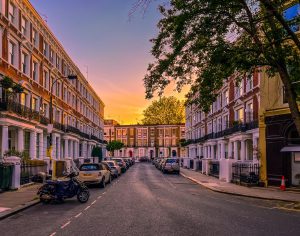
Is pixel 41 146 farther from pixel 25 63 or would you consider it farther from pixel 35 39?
pixel 35 39

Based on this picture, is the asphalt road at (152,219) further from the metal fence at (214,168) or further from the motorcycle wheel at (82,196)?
the metal fence at (214,168)

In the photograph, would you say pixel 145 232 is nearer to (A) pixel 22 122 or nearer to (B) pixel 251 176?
(B) pixel 251 176

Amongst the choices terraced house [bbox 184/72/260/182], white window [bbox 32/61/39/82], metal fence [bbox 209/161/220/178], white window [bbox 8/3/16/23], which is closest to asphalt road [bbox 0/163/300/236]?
terraced house [bbox 184/72/260/182]

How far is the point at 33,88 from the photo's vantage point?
33.0m

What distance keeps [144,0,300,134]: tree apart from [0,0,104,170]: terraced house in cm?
940

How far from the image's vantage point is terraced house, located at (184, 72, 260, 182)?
29.3m

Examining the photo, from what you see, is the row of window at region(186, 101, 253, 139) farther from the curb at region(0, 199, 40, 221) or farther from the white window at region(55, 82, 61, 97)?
the curb at region(0, 199, 40, 221)

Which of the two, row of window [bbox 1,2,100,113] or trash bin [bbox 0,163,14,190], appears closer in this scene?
trash bin [bbox 0,163,14,190]

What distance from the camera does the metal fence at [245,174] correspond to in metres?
25.0

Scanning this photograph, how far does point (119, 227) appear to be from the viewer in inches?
392

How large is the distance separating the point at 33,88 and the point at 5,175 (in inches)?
594

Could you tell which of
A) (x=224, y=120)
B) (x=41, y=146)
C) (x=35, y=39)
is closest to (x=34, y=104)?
(x=41, y=146)

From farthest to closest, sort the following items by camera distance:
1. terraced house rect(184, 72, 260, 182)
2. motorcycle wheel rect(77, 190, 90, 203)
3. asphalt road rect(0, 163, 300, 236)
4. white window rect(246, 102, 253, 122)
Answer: white window rect(246, 102, 253, 122) → terraced house rect(184, 72, 260, 182) → motorcycle wheel rect(77, 190, 90, 203) → asphalt road rect(0, 163, 300, 236)

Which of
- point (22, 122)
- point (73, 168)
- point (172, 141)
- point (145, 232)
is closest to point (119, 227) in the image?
point (145, 232)
